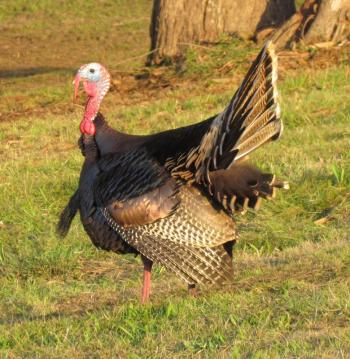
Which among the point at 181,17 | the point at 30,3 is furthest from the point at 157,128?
the point at 30,3

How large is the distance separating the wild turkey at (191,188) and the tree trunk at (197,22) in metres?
7.73

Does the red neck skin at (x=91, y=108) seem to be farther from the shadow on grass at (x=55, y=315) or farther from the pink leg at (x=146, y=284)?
the shadow on grass at (x=55, y=315)

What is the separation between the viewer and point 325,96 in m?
12.4

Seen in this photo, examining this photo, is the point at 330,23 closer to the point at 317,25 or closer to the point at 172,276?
the point at 317,25

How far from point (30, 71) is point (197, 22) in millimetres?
Result: 5943

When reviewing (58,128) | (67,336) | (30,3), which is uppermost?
(67,336)

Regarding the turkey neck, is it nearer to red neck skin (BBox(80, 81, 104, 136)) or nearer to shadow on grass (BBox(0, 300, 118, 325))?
red neck skin (BBox(80, 81, 104, 136))

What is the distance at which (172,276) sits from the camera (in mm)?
7863

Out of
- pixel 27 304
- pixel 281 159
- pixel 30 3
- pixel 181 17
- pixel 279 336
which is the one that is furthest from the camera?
pixel 30 3

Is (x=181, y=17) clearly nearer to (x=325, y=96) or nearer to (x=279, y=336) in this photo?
(x=325, y=96)

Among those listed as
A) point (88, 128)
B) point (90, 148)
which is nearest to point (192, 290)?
point (90, 148)

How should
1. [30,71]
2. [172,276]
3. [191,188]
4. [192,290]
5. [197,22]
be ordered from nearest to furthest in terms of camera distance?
[191,188], [192,290], [172,276], [197,22], [30,71]

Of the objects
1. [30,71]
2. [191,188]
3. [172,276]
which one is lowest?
[30,71]

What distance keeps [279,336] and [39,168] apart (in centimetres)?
549
